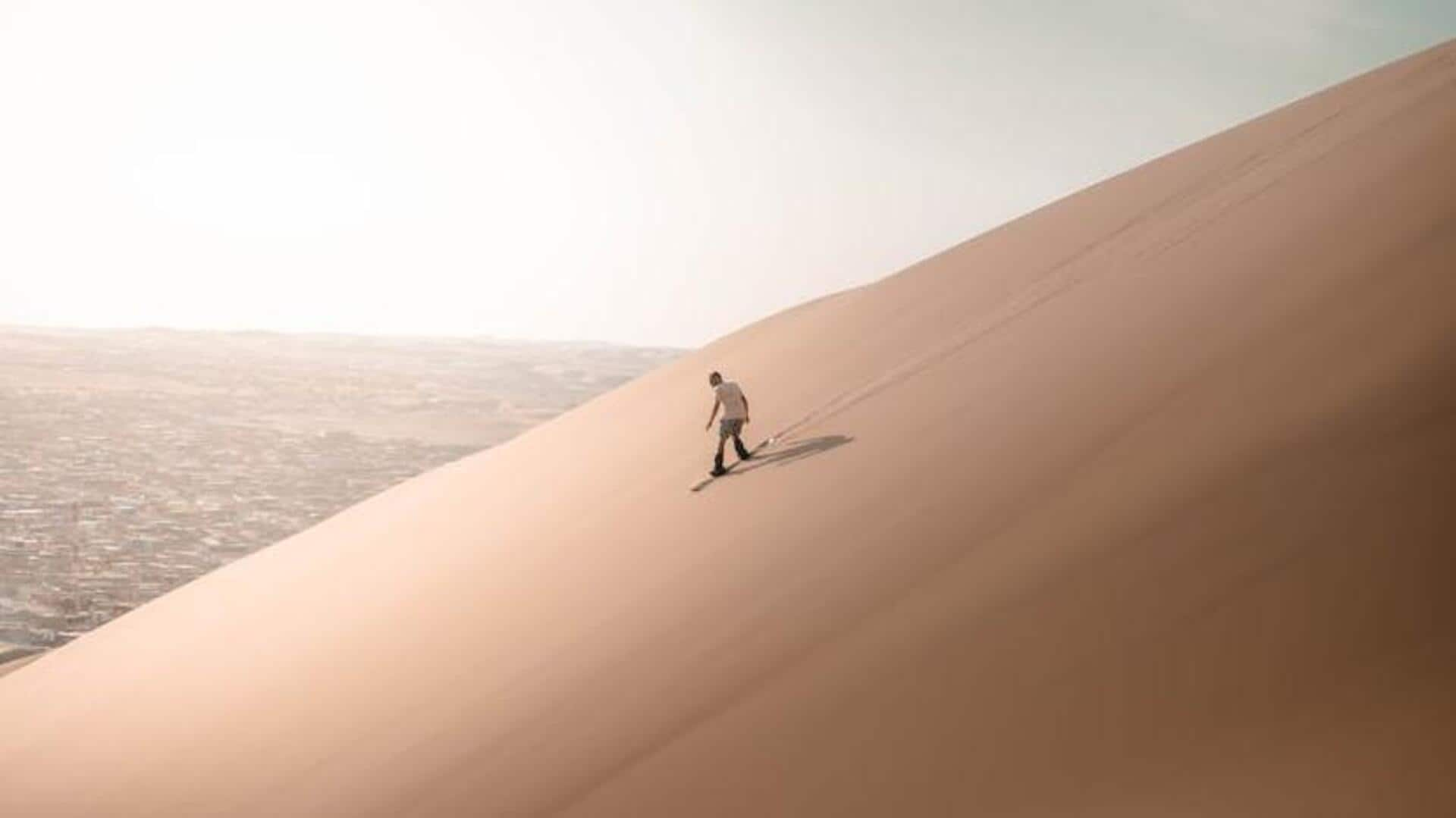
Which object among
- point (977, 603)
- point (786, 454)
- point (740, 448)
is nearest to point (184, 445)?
point (740, 448)

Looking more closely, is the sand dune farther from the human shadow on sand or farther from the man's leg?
the man's leg

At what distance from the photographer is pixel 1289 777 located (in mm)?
3607

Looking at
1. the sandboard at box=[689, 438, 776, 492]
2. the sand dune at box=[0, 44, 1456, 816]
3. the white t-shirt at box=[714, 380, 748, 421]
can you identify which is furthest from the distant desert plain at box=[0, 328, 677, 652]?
the white t-shirt at box=[714, 380, 748, 421]

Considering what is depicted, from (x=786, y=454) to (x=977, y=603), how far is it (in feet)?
15.8

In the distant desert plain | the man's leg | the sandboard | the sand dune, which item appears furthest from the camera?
the distant desert plain

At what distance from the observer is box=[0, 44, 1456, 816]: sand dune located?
13.7 feet

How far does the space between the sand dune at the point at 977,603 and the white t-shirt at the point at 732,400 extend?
473 mm

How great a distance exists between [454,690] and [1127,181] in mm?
13189

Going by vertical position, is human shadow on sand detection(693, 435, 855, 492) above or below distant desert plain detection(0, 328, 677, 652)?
below

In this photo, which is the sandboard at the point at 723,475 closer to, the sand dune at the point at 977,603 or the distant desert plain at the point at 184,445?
the sand dune at the point at 977,603

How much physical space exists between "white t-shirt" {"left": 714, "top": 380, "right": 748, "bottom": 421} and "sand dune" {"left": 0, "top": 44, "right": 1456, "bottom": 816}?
0.47m

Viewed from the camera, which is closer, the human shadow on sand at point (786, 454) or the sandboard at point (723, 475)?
the human shadow on sand at point (786, 454)

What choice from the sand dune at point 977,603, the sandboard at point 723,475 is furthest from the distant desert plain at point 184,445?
the sandboard at point 723,475

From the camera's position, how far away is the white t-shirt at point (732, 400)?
10602 mm
